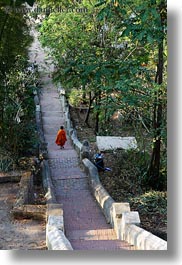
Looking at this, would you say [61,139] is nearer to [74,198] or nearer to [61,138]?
[61,138]

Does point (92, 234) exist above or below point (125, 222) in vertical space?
below

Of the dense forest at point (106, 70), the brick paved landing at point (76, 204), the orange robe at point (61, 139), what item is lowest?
the brick paved landing at point (76, 204)

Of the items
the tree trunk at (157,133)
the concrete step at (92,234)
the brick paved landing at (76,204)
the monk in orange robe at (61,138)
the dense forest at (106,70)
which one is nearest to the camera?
the brick paved landing at (76,204)

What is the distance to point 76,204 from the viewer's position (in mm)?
8289

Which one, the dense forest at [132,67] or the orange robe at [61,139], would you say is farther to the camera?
the orange robe at [61,139]

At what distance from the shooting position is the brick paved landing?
5.66 m

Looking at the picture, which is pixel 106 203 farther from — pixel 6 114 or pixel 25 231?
pixel 6 114

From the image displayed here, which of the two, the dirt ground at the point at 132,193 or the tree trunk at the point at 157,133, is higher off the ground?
the tree trunk at the point at 157,133

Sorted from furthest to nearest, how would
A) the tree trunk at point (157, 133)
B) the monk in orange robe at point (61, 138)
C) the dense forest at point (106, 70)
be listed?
the monk in orange robe at point (61, 138) < the tree trunk at point (157, 133) < the dense forest at point (106, 70)

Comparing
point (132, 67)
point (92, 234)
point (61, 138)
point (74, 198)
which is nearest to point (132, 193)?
point (74, 198)

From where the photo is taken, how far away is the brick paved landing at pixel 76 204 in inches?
223

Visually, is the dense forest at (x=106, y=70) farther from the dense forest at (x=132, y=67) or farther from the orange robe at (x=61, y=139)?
the orange robe at (x=61, y=139)

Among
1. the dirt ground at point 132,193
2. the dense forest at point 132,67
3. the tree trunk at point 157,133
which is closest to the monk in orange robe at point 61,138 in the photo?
the dirt ground at point 132,193

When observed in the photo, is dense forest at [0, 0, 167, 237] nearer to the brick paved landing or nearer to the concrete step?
the brick paved landing
